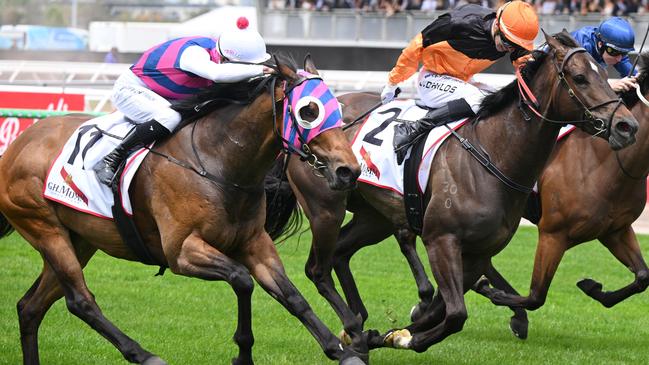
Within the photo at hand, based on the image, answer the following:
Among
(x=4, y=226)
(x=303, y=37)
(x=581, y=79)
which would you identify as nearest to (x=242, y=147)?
(x=581, y=79)

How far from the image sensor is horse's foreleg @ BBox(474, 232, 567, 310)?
6941 millimetres

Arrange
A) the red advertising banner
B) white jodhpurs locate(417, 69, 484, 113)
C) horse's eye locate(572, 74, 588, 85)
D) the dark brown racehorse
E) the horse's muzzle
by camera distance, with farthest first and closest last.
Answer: the red advertising banner, the dark brown racehorse, white jodhpurs locate(417, 69, 484, 113), horse's eye locate(572, 74, 588, 85), the horse's muzzle

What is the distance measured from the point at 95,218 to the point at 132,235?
0.27 m

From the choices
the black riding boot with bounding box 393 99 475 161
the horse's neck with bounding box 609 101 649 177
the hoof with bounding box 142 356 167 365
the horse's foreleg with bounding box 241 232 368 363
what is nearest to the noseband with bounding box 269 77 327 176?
the horse's foreleg with bounding box 241 232 368 363

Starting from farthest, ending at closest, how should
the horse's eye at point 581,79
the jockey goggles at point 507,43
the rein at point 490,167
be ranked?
the jockey goggles at point 507,43 → the rein at point 490,167 → the horse's eye at point 581,79

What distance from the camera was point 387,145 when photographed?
700cm

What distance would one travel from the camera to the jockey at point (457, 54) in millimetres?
6355

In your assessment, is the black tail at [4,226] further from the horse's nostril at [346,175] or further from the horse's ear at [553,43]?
the horse's ear at [553,43]

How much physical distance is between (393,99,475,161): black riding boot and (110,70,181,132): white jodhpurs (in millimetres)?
1505

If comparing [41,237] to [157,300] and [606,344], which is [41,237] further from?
[606,344]

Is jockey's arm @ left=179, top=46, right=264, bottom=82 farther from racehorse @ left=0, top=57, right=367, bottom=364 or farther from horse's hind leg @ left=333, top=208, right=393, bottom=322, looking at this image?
horse's hind leg @ left=333, top=208, right=393, bottom=322

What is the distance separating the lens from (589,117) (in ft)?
18.9

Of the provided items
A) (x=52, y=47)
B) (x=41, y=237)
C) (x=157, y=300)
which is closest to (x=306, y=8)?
(x=52, y=47)

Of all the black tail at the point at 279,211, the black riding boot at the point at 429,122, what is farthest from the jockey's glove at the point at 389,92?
the black tail at the point at 279,211
